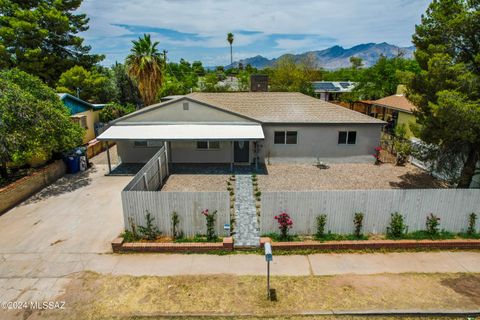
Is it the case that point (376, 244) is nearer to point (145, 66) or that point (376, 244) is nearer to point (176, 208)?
point (176, 208)

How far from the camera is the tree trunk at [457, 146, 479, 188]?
12.6 m

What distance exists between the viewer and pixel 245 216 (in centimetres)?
1219

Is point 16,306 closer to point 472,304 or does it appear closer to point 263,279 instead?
point 263,279

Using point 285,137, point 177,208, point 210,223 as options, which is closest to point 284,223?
point 210,223

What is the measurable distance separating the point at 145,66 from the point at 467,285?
89.6 feet

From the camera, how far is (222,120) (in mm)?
19234

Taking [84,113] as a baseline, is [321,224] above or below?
below

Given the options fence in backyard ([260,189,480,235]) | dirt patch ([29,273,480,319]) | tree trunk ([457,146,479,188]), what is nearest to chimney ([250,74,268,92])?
tree trunk ([457,146,479,188])

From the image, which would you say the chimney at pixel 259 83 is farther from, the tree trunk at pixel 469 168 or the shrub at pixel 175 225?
the shrub at pixel 175 225

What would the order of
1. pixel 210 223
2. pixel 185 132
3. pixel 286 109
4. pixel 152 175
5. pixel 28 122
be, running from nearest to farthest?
pixel 210 223
pixel 28 122
pixel 152 175
pixel 185 132
pixel 286 109

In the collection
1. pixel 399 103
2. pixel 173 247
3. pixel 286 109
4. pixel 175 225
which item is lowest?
pixel 173 247

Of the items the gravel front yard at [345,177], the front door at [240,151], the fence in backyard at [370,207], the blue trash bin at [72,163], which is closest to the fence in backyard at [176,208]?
the fence in backyard at [370,207]

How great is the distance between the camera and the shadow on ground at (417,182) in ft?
51.7

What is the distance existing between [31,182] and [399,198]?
17.1m
